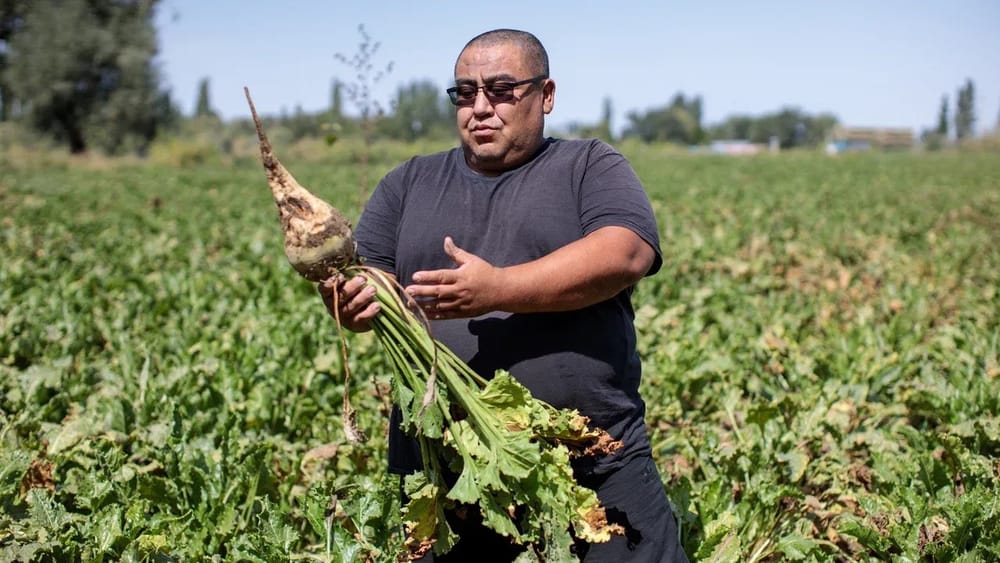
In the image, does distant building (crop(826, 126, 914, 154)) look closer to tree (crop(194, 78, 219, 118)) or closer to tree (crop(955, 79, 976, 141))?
tree (crop(955, 79, 976, 141))

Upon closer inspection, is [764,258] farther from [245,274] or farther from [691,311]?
[245,274]

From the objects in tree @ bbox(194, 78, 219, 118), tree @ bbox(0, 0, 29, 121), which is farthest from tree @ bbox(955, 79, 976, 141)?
tree @ bbox(0, 0, 29, 121)

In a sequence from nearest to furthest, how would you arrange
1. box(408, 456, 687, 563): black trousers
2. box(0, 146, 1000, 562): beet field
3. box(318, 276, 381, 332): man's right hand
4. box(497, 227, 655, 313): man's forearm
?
box(497, 227, 655, 313): man's forearm < box(318, 276, 381, 332): man's right hand < box(408, 456, 687, 563): black trousers < box(0, 146, 1000, 562): beet field

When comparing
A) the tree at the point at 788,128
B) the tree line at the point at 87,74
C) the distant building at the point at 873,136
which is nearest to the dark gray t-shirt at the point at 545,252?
the tree line at the point at 87,74

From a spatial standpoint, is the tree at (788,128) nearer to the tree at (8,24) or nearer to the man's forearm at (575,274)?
the tree at (8,24)

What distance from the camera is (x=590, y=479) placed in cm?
249

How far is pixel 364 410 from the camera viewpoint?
4.83 meters

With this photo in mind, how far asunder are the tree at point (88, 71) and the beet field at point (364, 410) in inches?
1517

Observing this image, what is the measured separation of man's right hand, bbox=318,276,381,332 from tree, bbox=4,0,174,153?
47034 mm

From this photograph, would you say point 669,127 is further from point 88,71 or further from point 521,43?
point 521,43

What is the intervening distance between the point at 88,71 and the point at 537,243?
48.4m

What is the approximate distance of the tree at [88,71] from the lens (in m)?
44.0

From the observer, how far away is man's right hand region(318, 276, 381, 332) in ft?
7.34

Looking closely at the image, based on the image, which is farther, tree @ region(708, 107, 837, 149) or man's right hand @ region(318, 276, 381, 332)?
tree @ region(708, 107, 837, 149)
